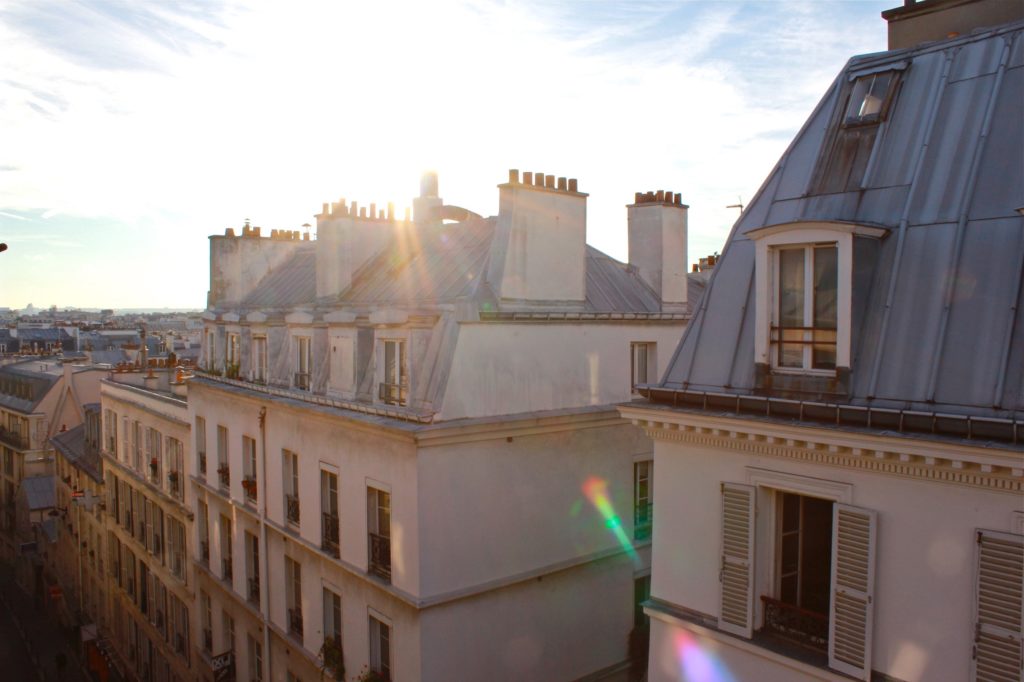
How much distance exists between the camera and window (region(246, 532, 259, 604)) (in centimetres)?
2039

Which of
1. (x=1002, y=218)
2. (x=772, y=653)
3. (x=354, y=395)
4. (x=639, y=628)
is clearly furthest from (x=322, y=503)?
(x=1002, y=218)

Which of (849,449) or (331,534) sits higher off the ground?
(849,449)

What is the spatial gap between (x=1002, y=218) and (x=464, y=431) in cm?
878

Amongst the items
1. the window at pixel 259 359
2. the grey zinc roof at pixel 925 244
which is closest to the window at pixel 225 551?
the window at pixel 259 359

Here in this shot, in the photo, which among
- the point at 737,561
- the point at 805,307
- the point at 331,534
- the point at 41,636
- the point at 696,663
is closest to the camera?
the point at 805,307

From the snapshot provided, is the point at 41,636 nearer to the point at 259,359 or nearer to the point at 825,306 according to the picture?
the point at 259,359

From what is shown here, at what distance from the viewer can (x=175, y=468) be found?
25.5 metres

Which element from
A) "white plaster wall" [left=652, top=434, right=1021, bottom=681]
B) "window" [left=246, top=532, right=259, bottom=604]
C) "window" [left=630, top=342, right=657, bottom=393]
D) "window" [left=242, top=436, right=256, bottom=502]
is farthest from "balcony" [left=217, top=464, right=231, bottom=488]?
"white plaster wall" [left=652, top=434, right=1021, bottom=681]

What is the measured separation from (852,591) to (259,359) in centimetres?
1595

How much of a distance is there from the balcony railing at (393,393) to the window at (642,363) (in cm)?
517

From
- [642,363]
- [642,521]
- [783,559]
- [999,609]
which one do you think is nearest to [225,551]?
[642,521]

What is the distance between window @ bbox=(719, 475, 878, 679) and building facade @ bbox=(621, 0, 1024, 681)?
2 centimetres

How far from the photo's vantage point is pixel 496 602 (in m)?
14.5

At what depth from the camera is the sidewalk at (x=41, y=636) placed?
1391 inches
